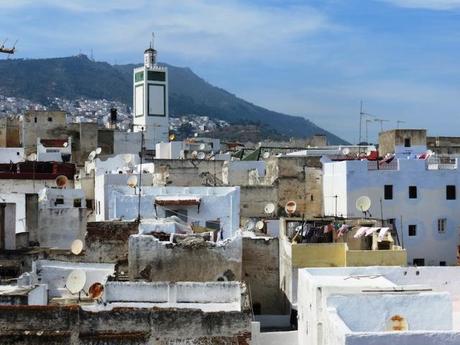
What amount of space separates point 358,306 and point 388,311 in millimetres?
777

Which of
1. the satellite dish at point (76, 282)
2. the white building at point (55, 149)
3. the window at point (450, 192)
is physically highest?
the white building at point (55, 149)

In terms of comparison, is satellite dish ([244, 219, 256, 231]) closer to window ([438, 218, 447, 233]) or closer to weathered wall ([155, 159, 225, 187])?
weathered wall ([155, 159, 225, 187])

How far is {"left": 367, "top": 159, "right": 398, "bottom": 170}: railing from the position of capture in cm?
3772

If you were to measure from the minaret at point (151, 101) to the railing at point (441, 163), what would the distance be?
38.3 m

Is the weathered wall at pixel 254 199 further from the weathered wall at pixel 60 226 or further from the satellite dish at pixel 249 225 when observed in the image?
the weathered wall at pixel 60 226

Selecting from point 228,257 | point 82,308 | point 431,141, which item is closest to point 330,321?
point 82,308

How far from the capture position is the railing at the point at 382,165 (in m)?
37.7

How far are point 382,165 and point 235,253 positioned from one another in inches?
599

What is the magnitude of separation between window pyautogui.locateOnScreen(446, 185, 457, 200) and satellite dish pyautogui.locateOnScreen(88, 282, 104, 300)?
2105 cm

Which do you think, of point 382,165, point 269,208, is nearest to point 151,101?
point 269,208

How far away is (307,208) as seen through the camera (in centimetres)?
4253

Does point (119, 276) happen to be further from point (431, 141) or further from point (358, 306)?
point (431, 141)

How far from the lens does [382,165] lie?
38.0 meters

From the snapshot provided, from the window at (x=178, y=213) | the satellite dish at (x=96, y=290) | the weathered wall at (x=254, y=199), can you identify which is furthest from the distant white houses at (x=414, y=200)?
the satellite dish at (x=96, y=290)
